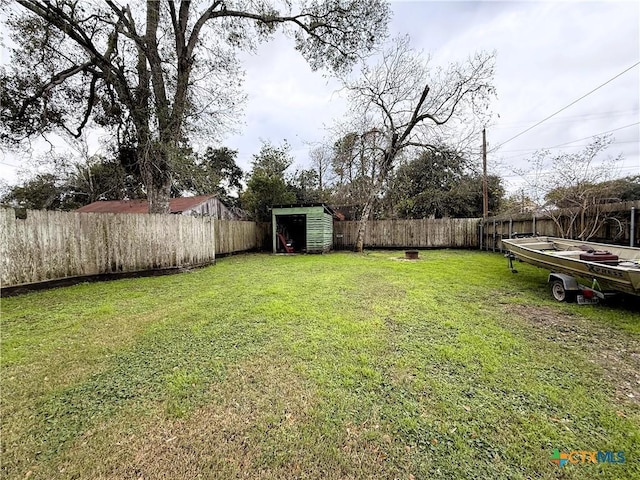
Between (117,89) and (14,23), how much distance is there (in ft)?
6.89

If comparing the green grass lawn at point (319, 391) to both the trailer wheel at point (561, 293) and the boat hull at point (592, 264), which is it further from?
the boat hull at point (592, 264)

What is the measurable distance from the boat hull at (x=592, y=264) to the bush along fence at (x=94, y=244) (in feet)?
27.2

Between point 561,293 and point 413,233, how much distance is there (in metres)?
9.46

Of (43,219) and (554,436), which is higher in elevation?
(43,219)

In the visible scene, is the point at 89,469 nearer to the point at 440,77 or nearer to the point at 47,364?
the point at 47,364

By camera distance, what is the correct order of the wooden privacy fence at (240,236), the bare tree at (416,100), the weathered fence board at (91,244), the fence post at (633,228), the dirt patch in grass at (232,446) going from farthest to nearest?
the wooden privacy fence at (240,236) → the bare tree at (416,100) → the fence post at (633,228) → the weathered fence board at (91,244) → the dirt patch in grass at (232,446)

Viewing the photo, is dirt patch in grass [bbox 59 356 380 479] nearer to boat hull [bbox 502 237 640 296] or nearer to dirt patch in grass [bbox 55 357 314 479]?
dirt patch in grass [bbox 55 357 314 479]

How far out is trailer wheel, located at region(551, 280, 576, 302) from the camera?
3943mm

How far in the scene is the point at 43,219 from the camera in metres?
4.91

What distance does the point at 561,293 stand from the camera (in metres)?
4.06

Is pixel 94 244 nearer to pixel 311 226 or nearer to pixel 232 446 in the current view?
pixel 232 446

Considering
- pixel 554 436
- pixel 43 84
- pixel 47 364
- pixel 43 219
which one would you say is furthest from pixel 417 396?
pixel 43 84

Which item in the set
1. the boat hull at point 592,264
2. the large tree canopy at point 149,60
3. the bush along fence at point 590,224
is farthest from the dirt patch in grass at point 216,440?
the large tree canopy at point 149,60

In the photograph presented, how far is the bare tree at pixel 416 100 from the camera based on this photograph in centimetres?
1027
